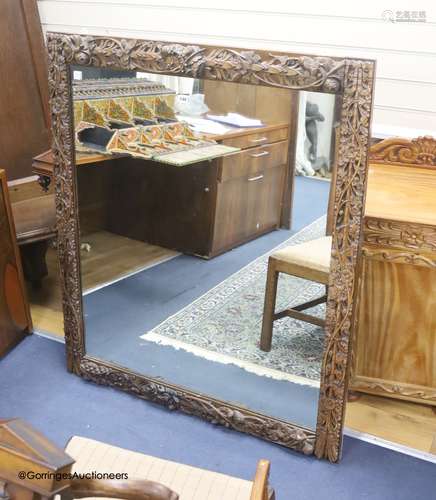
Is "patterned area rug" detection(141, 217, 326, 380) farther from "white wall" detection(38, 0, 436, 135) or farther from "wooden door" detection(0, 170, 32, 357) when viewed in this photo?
"white wall" detection(38, 0, 436, 135)

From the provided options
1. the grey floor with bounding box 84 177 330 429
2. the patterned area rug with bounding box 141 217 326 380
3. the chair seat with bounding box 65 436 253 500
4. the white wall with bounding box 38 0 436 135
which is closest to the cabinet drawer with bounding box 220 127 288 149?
the grey floor with bounding box 84 177 330 429

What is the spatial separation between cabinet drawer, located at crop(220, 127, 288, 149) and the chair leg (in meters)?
0.40

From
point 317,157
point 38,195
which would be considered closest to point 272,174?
point 317,157

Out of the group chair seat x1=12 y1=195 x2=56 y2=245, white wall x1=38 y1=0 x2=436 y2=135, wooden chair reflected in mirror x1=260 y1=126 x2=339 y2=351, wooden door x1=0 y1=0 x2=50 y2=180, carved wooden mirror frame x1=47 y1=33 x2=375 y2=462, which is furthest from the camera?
wooden door x1=0 y1=0 x2=50 y2=180

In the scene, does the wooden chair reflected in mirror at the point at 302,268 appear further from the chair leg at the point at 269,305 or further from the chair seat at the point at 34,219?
the chair seat at the point at 34,219

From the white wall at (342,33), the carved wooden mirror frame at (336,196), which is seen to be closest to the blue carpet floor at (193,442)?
the carved wooden mirror frame at (336,196)

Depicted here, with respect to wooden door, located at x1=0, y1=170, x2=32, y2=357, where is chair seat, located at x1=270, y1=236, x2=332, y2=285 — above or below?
above

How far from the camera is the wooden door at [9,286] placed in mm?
2449

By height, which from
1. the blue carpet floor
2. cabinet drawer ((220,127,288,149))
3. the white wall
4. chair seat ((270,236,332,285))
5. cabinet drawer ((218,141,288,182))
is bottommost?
the blue carpet floor

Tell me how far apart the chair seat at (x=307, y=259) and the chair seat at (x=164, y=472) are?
74 centimetres

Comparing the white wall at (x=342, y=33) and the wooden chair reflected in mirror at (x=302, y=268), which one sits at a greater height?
the white wall at (x=342, y=33)

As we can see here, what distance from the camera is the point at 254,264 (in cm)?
217

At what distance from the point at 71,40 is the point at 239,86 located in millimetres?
543

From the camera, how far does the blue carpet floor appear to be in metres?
1.92
